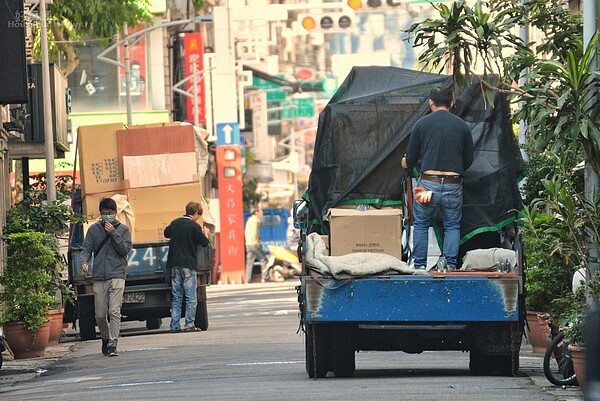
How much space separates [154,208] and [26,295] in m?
4.95

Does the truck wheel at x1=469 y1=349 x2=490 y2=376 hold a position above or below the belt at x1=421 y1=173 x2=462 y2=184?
below

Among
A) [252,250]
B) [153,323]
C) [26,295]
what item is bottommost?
[252,250]

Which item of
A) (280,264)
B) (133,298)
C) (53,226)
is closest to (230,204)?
(280,264)

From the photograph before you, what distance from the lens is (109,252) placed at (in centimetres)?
1966

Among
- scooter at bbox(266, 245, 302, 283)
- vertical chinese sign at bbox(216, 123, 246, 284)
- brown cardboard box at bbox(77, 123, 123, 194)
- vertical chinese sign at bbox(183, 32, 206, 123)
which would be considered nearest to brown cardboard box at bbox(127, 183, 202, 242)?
brown cardboard box at bbox(77, 123, 123, 194)

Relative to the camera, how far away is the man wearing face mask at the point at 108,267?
19.6m

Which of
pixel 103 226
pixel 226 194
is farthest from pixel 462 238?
pixel 226 194

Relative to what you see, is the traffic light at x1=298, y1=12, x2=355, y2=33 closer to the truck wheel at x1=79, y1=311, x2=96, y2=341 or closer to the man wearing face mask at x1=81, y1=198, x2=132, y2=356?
the truck wheel at x1=79, y1=311, x2=96, y2=341

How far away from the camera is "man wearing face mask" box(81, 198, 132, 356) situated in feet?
64.3

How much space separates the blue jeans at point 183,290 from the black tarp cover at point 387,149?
28.3ft

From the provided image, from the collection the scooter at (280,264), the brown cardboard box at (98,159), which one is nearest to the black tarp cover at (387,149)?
the brown cardboard box at (98,159)

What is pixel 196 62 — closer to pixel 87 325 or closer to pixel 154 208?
pixel 154 208

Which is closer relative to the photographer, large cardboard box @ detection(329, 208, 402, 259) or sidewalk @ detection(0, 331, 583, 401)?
sidewalk @ detection(0, 331, 583, 401)

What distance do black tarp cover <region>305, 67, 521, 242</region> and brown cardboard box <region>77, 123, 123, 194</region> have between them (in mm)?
9924
